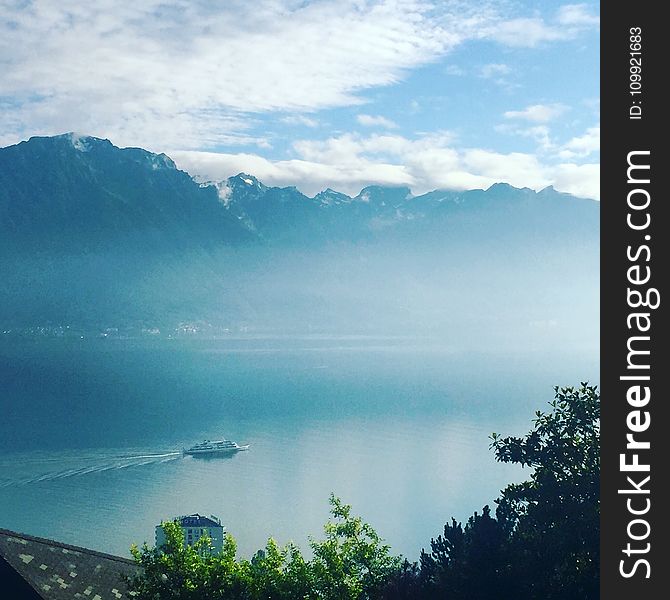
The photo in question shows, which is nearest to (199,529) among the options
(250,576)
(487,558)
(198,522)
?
(198,522)

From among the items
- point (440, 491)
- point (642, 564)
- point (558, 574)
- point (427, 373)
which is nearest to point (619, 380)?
point (642, 564)

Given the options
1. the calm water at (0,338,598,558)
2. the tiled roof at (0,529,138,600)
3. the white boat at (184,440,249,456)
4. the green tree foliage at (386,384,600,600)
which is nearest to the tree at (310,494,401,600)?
the green tree foliage at (386,384,600,600)

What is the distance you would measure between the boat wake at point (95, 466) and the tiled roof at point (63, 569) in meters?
51.6

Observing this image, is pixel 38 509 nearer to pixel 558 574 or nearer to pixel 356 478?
pixel 356 478

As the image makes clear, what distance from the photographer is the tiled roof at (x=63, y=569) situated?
13.7 m

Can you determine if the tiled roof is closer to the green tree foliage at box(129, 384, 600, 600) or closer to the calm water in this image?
the green tree foliage at box(129, 384, 600, 600)

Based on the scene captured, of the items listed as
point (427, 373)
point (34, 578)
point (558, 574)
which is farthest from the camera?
point (427, 373)

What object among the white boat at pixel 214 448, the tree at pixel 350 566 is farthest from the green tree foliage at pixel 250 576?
the white boat at pixel 214 448

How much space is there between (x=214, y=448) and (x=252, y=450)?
4.09 meters

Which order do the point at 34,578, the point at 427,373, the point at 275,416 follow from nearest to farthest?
the point at 34,578 → the point at 275,416 → the point at 427,373

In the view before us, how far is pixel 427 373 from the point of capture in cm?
16012

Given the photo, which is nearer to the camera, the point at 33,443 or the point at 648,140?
the point at 648,140

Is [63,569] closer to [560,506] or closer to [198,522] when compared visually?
[560,506]

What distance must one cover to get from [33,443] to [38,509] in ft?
79.2
